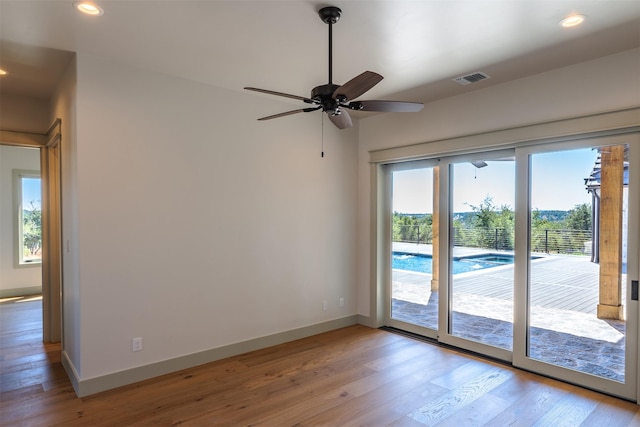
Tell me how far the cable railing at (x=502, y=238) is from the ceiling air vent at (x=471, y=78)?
1563 millimetres

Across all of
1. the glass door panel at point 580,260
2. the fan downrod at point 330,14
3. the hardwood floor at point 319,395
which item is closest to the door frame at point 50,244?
the hardwood floor at point 319,395

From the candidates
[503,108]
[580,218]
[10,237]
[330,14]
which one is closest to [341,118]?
[330,14]

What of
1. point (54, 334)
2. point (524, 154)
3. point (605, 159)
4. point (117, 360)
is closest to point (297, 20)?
point (524, 154)

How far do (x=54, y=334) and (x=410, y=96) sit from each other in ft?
16.5

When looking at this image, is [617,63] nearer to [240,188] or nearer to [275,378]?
[240,188]

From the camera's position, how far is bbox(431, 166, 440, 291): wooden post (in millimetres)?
4363

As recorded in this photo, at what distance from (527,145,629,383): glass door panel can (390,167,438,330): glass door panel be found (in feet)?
3.93

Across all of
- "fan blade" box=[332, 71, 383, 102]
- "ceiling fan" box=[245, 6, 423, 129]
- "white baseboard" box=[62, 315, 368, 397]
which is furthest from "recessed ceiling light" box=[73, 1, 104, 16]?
"white baseboard" box=[62, 315, 368, 397]

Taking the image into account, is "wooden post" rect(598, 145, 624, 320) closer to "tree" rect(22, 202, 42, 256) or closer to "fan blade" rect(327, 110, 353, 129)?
"fan blade" rect(327, 110, 353, 129)

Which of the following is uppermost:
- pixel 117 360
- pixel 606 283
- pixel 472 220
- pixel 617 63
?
pixel 617 63

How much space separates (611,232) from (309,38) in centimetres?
300

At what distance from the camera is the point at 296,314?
14.6 feet

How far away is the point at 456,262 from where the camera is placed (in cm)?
422

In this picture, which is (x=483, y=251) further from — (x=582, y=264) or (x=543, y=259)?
(x=582, y=264)
